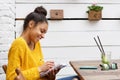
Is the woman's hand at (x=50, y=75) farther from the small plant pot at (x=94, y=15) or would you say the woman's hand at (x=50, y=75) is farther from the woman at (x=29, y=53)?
the small plant pot at (x=94, y=15)

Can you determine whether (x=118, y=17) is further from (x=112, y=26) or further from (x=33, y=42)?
(x=33, y=42)

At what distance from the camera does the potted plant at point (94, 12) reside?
2.96m

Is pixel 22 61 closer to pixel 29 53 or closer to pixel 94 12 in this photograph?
Result: pixel 29 53

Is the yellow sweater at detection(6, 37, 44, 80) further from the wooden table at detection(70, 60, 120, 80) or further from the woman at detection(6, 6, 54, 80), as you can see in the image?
the wooden table at detection(70, 60, 120, 80)

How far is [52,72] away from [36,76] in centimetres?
22

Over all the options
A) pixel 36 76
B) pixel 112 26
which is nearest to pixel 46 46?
pixel 112 26

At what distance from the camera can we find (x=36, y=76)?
5.48 ft

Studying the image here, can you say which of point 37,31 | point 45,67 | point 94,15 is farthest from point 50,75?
point 94,15

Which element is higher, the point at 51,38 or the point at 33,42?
the point at 33,42

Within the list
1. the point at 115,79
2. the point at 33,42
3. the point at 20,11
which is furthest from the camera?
the point at 20,11

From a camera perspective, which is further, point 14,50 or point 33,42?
point 33,42

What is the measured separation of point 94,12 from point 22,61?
1.45 meters

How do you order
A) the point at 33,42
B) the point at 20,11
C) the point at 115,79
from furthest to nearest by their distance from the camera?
1. the point at 20,11
2. the point at 33,42
3. the point at 115,79

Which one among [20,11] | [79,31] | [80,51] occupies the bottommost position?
[80,51]
